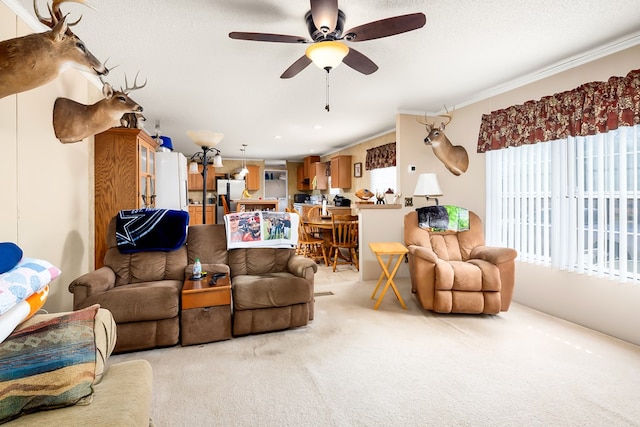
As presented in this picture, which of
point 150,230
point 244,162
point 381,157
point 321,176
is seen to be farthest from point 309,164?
point 150,230

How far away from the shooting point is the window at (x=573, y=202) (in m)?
2.55

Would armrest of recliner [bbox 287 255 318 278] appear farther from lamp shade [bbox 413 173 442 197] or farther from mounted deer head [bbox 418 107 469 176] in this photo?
mounted deer head [bbox 418 107 469 176]

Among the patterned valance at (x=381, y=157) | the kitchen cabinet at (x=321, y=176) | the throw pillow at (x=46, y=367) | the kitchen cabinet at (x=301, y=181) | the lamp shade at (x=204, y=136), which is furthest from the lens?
the kitchen cabinet at (x=301, y=181)

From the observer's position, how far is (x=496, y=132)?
3664mm

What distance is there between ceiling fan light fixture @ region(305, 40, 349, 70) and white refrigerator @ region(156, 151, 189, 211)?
339cm

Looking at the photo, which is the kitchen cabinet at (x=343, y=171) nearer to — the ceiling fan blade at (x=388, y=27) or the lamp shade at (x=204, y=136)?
the lamp shade at (x=204, y=136)

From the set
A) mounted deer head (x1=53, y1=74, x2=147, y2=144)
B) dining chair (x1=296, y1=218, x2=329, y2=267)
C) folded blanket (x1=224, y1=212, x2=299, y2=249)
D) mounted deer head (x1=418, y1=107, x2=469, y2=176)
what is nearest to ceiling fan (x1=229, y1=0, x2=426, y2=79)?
mounted deer head (x1=53, y1=74, x2=147, y2=144)

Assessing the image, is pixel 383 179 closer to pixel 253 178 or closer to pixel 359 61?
pixel 359 61

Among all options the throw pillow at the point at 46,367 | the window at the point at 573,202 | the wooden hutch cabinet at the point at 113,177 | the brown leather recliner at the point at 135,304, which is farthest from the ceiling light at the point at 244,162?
the throw pillow at the point at 46,367

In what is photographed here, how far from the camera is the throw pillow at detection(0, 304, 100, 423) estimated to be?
3.11 ft

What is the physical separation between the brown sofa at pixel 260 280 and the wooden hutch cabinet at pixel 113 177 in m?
0.92

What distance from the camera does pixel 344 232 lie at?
5078 mm

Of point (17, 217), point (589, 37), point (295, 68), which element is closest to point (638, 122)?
point (589, 37)

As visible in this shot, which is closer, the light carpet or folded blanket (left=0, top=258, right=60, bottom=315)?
folded blanket (left=0, top=258, right=60, bottom=315)
